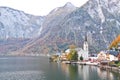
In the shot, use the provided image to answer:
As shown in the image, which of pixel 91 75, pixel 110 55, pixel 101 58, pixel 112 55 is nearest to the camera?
pixel 91 75

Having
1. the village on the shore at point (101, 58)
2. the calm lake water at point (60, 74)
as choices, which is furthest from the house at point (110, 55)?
the calm lake water at point (60, 74)

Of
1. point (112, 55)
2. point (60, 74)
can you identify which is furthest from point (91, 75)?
point (112, 55)

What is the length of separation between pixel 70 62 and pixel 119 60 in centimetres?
3986

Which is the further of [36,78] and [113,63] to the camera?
[113,63]

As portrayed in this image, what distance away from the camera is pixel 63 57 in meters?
175

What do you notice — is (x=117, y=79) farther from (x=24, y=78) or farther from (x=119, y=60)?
(x=119, y=60)

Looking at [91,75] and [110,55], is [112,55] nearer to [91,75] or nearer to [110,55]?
[110,55]

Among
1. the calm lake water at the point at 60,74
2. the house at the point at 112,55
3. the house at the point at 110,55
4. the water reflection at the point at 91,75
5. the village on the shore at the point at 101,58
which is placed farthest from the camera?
the house at the point at 110,55

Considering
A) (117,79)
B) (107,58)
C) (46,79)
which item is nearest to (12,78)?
(46,79)

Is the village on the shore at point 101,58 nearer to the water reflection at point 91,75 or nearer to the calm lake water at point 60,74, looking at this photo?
the calm lake water at point 60,74

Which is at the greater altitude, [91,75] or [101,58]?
[101,58]

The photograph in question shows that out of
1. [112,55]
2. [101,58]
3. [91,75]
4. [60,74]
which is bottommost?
[91,75]

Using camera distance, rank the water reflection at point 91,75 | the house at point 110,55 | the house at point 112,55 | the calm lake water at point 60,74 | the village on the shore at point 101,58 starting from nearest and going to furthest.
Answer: the water reflection at point 91,75
the calm lake water at point 60,74
the village on the shore at point 101,58
the house at point 112,55
the house at point 110,55

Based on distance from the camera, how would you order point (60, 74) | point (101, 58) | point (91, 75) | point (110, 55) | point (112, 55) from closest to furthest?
point (91, 75) → point (60, 74) → point (112, 55) → point (110, 55) → point (101, 58)
